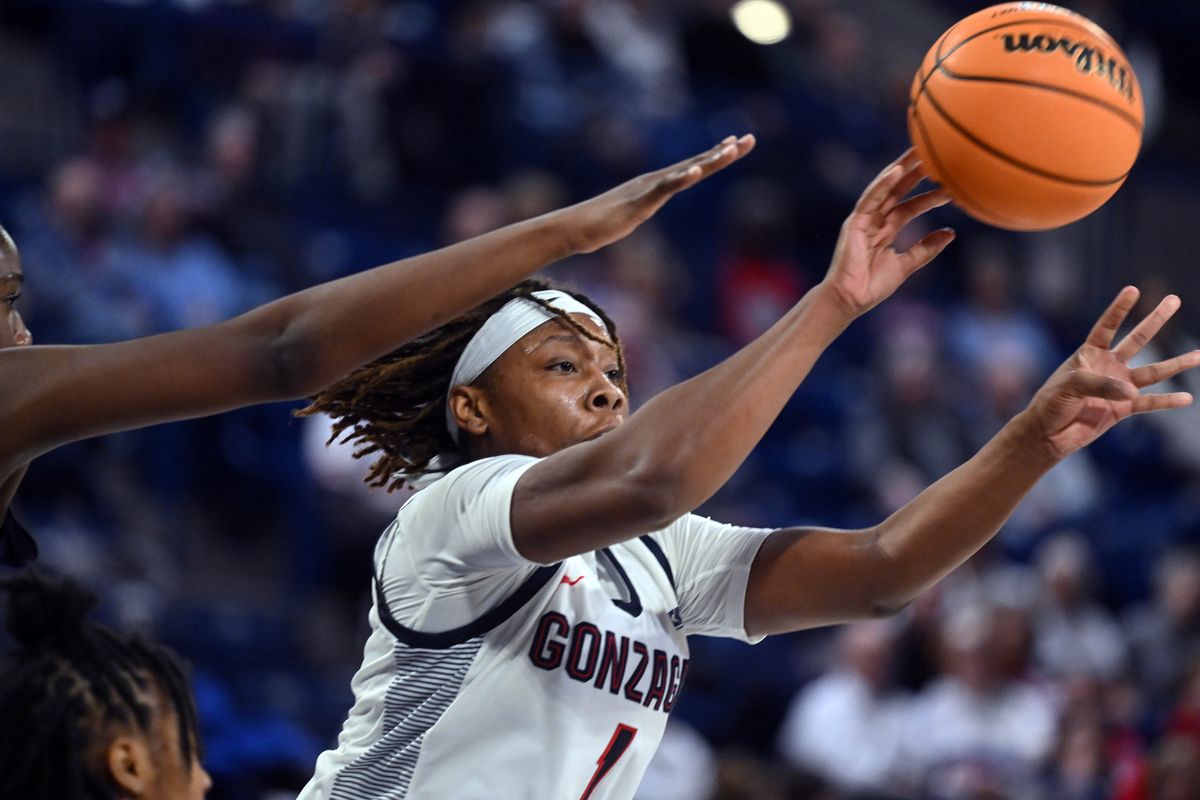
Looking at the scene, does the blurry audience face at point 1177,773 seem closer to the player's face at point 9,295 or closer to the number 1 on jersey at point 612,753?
the number 1 on jersey at point 612,753

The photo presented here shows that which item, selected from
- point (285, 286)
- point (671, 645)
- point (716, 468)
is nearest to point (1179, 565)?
point (285, 286)

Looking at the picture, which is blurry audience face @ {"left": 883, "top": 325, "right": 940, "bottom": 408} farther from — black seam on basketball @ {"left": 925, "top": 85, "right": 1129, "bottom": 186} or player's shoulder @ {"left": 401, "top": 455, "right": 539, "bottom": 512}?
player's shoulder @ {"left": 401, "top": 455, "right": 539, "bottom": 512}

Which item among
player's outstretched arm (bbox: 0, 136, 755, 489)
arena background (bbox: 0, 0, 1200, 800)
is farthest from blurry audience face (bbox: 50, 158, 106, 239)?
player's outstretched arm (bbox: 0, 136, 755, 489)

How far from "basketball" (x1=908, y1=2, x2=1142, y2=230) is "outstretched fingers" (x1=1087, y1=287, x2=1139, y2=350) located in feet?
0.65

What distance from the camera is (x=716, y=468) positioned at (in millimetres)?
2777

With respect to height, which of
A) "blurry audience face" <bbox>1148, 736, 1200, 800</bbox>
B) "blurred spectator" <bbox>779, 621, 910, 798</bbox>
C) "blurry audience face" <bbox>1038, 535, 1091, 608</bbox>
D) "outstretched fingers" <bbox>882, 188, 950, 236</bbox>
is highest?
"outstretched fingers" <bbox>882, 188, 950, 236</bbox>

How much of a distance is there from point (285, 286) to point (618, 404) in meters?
5.24

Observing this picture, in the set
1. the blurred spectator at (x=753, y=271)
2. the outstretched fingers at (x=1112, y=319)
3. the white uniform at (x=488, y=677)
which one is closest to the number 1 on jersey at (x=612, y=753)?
the white uniform at (x=488, y=677)

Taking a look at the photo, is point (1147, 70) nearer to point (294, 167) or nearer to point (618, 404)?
point (294, 167)

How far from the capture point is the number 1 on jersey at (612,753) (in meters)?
3.24

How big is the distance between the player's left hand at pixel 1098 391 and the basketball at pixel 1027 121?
0.80ft

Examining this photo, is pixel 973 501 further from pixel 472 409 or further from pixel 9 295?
pixel 9 295

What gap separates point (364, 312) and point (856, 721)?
18.0 ft

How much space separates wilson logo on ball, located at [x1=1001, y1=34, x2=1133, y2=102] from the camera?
3.33 m
